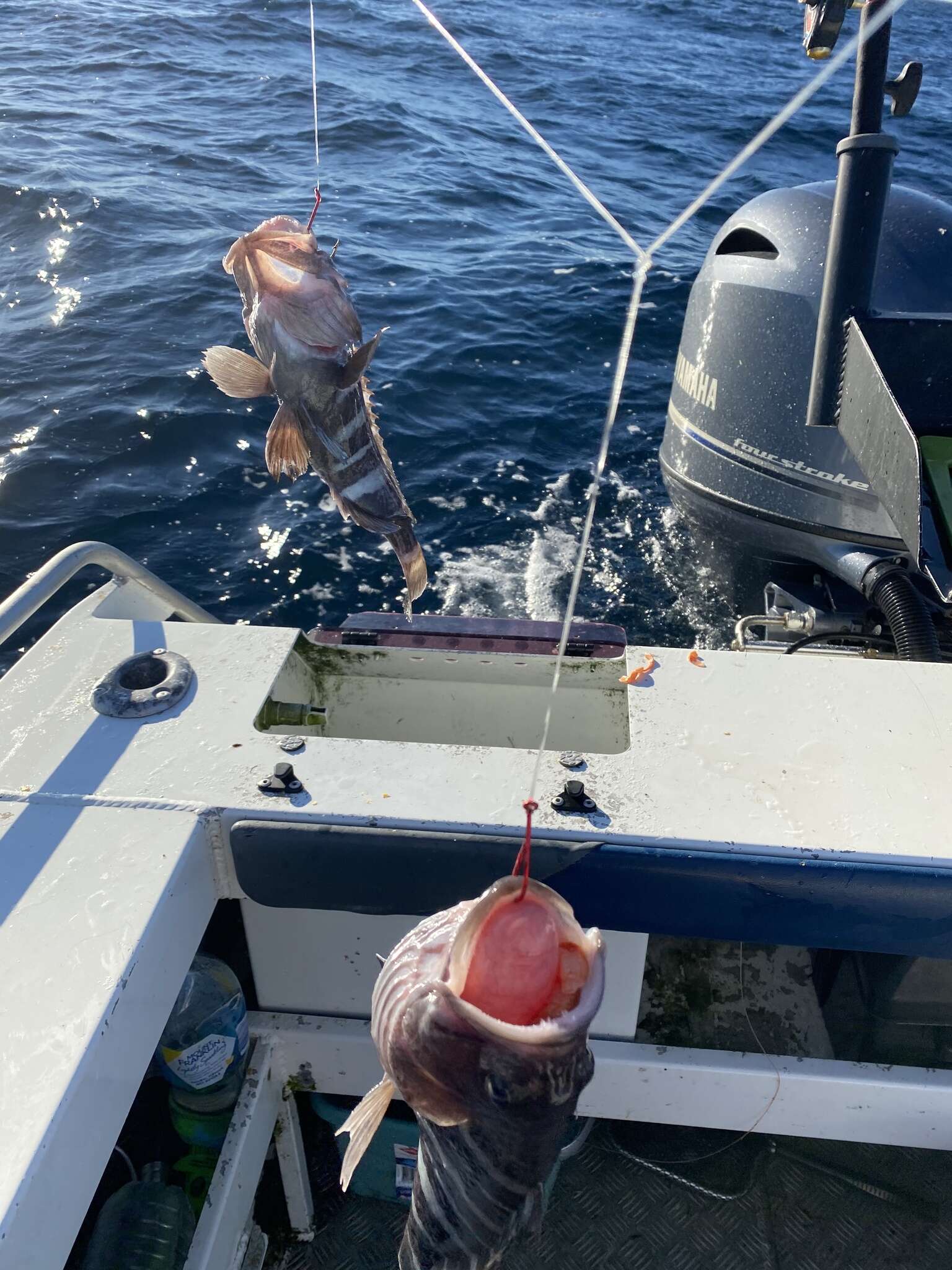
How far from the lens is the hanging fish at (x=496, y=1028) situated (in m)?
1.46

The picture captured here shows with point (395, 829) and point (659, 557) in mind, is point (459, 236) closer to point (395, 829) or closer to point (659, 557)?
point (659, 557)

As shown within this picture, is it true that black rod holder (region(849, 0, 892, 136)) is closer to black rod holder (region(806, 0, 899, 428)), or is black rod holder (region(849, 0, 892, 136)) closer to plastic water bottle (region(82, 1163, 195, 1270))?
black rod holder (region(806, 0, 899, 428))

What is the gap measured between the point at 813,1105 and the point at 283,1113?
Answer: 164 cm

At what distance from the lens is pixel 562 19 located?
21.0 m

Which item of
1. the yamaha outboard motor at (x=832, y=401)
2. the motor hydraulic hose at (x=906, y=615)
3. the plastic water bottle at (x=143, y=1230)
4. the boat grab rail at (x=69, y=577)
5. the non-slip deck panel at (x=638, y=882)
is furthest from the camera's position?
the motor hydraulic hose at (x=906, y=615)

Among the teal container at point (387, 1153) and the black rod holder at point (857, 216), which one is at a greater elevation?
the black rod holder at point (857, 216)

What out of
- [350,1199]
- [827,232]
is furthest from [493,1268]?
[827,232]

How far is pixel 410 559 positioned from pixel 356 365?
73 centimetres

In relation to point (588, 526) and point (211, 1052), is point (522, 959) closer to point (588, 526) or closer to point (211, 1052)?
point (588, 526)

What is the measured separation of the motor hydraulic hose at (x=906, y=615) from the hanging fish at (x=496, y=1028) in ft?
8.62

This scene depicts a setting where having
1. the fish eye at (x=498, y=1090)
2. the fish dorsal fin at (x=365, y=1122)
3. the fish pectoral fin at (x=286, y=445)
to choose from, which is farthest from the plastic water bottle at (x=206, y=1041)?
the fish pectoral fin at (x=286, y=445)

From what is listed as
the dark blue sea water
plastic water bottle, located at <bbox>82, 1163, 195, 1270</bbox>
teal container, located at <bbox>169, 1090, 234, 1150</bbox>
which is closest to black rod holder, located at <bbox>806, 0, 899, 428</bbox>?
the dark blue sea water

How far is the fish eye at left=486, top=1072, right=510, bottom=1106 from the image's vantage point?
148 cm

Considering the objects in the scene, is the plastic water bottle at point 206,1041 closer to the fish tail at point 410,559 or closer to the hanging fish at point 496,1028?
the hanging fish at point 496,1028
